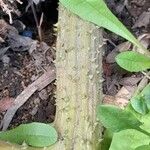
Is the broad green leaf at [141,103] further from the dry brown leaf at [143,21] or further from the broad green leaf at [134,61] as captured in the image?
the dry brown leaf at [143,21]

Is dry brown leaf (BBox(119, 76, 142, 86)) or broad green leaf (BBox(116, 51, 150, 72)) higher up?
broad green leaf (BBox(116, 51, 150, 72))

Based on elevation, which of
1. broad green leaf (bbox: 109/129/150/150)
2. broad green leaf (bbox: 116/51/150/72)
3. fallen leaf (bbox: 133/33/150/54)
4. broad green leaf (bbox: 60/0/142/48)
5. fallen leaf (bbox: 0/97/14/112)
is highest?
broad green leaf (bbox: 60/0/142/48)

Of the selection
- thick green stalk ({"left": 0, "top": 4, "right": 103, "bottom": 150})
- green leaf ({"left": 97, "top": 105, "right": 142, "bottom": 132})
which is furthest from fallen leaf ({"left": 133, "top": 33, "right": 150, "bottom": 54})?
green leaf ({"left": 97, "top": 105, "right": 142, "bottom": 132})

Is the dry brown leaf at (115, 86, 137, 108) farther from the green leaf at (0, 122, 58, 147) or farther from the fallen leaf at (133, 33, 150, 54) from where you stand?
the green leaf at (0, 122, 58, 147)

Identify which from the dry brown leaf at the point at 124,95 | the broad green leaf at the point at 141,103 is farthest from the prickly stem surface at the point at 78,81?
the dry brown leaf at the point at 124,95

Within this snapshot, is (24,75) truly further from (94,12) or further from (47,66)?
(94,12)

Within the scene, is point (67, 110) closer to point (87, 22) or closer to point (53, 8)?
point (87, 22)

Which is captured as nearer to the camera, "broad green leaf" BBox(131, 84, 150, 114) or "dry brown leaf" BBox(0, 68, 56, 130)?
"broad green leaf" BBox(131, 84, 150, 114)

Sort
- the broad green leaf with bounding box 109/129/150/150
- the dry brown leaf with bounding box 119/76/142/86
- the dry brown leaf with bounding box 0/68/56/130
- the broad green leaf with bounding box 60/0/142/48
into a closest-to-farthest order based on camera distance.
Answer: the broad green leaf with bounding box 109/129/150/150, the broad green leaf with bounding box 60/0/142/48, the dry brown leaf with bounding box 0/68/56/130, the dry brown leaf with bounding box 119/76/142/86
